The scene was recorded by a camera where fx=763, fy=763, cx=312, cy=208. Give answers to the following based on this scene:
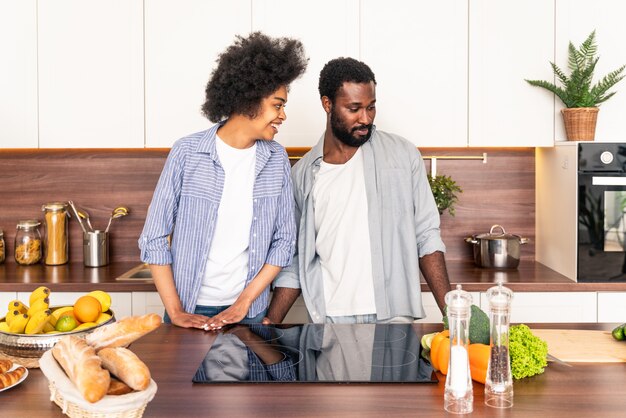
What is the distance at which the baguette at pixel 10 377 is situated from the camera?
1.56 m

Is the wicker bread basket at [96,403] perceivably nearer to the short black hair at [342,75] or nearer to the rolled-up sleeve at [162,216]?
the rolled-up sleeve at [162,216]

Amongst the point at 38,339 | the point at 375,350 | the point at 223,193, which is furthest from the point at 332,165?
the point at 38,339

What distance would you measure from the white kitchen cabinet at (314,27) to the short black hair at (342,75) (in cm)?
73

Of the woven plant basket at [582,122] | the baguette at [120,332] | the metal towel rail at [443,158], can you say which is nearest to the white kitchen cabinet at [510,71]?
the woven plant basket at [582,122]

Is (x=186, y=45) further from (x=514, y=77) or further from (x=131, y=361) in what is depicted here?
(x=131, y=361)

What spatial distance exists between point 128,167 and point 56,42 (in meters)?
0.73

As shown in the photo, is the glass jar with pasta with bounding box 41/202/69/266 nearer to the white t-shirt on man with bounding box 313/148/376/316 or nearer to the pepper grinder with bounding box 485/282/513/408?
the white t-shirt on man with bounding box 313/148/376/316

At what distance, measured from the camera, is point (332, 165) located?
2.71m

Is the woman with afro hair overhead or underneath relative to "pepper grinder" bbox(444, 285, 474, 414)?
overhead

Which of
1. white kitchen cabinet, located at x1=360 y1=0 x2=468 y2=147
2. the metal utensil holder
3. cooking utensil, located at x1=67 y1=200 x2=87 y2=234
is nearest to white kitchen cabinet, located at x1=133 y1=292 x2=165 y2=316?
the metal utensil holder

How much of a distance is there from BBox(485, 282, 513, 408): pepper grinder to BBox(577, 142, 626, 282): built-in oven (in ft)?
6.06

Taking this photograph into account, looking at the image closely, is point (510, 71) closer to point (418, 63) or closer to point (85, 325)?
point (418, 63)

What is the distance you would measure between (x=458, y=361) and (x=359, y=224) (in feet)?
3.86

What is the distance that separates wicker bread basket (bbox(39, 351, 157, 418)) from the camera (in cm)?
130
